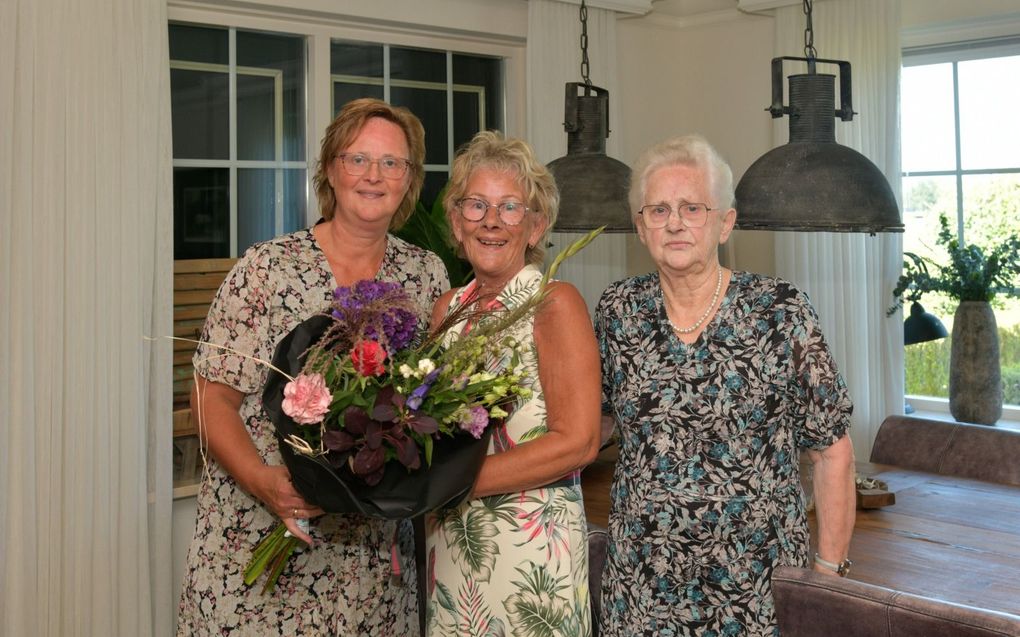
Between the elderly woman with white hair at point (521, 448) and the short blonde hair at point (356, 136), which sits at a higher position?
the short blonde hair at point (356, 136)

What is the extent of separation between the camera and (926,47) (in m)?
5.10

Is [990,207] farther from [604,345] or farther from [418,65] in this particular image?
[604,345]

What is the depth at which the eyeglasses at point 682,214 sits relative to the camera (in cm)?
196

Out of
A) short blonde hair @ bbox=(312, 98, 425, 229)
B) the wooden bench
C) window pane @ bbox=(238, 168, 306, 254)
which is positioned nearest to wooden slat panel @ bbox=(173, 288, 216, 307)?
the wooden bench

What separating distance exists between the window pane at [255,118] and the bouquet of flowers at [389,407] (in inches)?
107

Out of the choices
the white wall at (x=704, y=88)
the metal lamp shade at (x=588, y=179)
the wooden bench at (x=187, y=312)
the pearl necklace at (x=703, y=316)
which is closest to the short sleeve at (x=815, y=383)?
the pearl necklace at (x=703, y=316)

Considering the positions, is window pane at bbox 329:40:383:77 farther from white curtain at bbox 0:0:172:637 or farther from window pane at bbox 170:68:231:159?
white curtain at bbox 0:0:172:637

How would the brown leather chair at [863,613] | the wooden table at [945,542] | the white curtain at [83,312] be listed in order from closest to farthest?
the brown leather chair at [863,613]
the wooden table at [945,542]
the white curtain at [83,312]

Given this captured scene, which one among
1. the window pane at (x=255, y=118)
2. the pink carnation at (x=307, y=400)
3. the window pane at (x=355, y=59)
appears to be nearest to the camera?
the pink carnation at (x=307, y=400)

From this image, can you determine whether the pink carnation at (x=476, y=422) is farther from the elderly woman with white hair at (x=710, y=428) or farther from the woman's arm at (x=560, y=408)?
the elderly woman with white hair at (x=710, y=428)

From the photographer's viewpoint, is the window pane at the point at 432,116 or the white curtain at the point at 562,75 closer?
the window pane at the point at 432,116

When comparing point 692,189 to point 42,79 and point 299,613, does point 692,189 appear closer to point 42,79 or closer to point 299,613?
point 299,613

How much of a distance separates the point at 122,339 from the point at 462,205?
225 centimetres

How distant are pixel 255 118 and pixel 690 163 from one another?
2.78 meters
